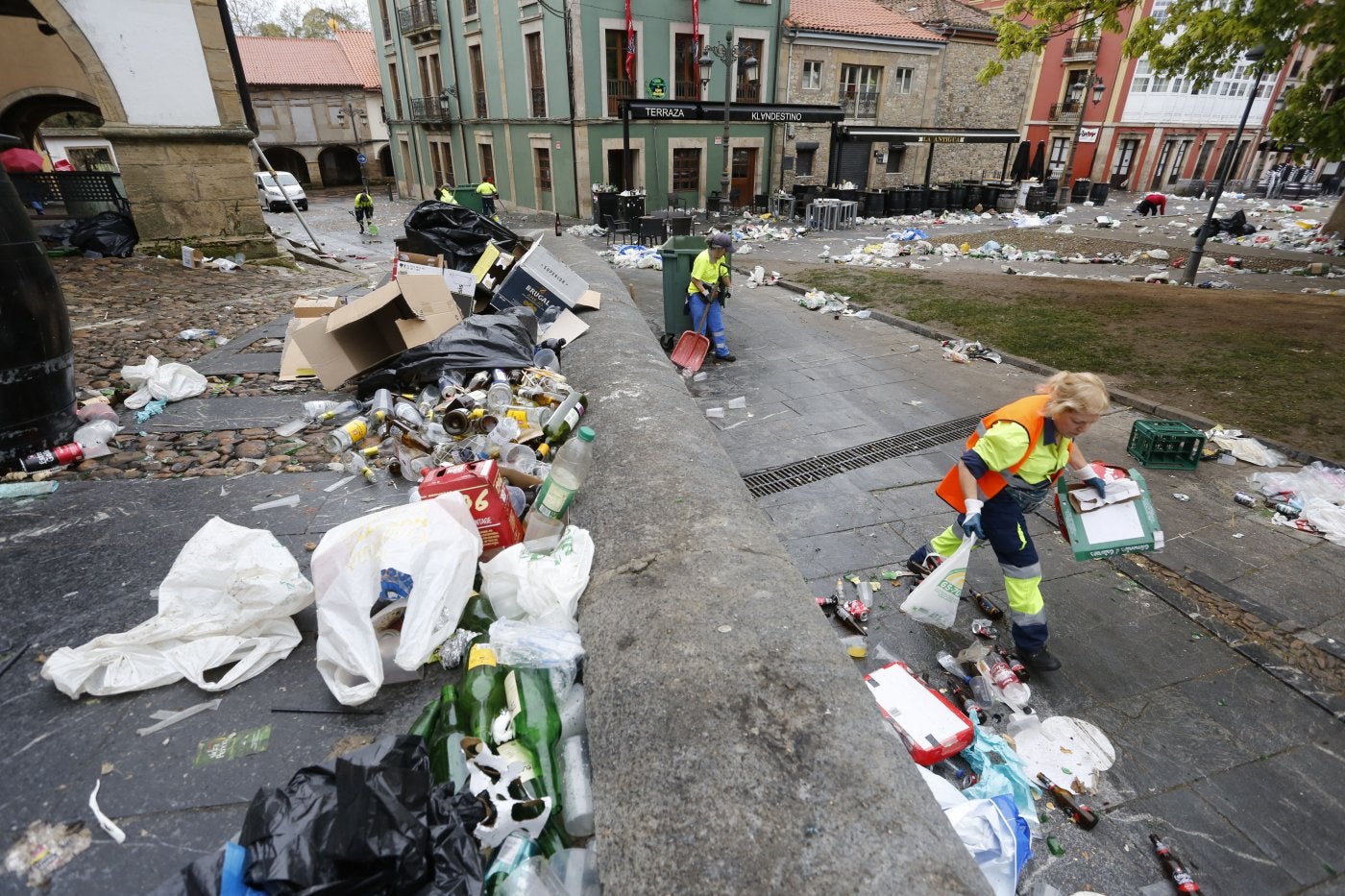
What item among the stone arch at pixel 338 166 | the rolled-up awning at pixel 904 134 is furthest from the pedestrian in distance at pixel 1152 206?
the stone arch at pixel 338 166

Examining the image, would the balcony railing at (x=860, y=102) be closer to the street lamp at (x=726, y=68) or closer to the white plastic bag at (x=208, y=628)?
the street lamp at (x=726, y=68)

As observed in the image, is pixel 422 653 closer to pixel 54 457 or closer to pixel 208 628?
pixel 208 628

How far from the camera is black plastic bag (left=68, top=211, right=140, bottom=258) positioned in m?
9.59

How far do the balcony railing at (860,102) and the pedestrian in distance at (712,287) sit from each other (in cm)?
2257

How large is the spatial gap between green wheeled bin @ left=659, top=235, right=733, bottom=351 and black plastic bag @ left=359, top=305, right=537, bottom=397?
2.89 m

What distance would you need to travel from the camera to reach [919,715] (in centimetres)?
253

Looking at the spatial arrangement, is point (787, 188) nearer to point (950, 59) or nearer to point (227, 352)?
point (950, 59)

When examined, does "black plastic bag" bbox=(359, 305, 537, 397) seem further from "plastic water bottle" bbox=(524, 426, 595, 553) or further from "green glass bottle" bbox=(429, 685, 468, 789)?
"green glass bottle" bbox=(429, 685, 468, 789)

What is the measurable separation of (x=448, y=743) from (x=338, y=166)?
45.3m

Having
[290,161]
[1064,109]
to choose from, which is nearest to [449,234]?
[1064,109]

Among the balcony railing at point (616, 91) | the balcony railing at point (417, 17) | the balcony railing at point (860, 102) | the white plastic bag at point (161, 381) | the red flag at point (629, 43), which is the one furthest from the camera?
the balcony railing at point (417, 17)

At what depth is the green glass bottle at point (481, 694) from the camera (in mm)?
1979

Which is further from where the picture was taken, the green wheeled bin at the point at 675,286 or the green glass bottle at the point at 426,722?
the green wheeled bin at the point at 675,286

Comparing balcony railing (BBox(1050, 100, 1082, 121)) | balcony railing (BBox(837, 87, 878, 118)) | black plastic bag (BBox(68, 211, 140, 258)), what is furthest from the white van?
balcony railing (BBox(1050, 100, 1082, 121))
